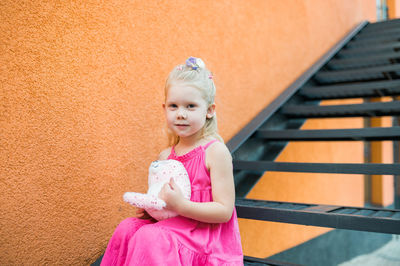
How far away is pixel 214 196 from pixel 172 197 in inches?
6.4

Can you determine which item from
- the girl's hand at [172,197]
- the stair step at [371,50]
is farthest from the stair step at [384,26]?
the girl's hand at [172,197]

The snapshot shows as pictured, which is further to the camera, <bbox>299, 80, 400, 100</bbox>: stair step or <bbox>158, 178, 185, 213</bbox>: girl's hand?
<bbox>299, 80, 400, 100</bbox>: stair step

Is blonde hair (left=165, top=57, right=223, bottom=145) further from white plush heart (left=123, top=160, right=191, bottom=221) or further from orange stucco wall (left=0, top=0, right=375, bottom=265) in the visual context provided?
orange stucco wall (left=0, top=0, right=375, bottom=265)

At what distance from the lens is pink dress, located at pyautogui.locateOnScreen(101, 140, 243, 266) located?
1.09m

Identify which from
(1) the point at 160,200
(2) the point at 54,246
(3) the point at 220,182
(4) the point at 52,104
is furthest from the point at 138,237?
(4) the point at 52,104

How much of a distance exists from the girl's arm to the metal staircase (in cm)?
50

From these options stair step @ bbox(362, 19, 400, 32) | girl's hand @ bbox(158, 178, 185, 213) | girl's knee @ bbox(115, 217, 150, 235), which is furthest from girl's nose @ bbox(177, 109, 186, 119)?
stair step @ bbox(362, 19, 400, 32)

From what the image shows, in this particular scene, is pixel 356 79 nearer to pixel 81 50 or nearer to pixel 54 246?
pixel 81 50

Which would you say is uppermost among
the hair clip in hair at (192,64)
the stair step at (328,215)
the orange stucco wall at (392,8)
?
the orange stucco wall at (392,8)

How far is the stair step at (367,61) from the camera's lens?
3.17 metres

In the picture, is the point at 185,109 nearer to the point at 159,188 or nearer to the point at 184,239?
the point at 159,188

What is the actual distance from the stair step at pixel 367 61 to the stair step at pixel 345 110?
3.17 feet

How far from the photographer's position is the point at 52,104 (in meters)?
1.39

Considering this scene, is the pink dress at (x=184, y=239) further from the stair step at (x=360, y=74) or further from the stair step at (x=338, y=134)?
the stair step at (x=360, y=74)
